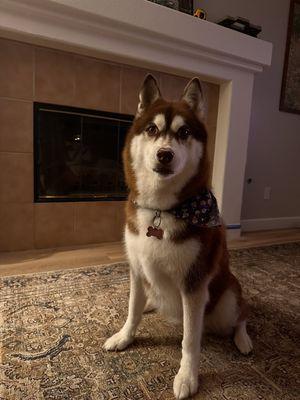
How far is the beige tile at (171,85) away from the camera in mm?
2475

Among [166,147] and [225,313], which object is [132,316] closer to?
[225,313]

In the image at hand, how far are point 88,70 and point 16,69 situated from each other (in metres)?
0.50

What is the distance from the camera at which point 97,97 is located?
224cm

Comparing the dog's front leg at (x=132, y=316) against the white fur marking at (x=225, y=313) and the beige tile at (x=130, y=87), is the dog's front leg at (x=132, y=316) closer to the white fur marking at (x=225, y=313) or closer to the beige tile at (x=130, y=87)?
the white fur marking at (x=225, y=313)

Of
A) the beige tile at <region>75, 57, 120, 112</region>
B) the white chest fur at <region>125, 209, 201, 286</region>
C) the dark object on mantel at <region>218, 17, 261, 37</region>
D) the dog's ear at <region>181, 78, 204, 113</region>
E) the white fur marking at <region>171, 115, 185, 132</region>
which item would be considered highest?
the dark object on mantel at <region>218, 17, 261, 37</region>

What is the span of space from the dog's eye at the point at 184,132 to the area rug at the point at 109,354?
787mm

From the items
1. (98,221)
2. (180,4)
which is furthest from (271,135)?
(98,221)

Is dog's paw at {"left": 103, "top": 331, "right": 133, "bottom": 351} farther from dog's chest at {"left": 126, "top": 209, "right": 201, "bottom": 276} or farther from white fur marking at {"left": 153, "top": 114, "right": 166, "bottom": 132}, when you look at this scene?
white fur marking at {"left": 153, "top": 114, "right": 166, "bottom": 132}

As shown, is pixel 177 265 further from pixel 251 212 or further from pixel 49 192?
pixel 251 212

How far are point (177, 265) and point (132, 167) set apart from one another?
0.35 m

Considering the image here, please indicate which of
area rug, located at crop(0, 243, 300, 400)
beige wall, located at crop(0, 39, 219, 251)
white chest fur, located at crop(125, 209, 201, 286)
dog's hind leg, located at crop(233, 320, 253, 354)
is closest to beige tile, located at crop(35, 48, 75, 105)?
beige wall, located at crop(0, 39, 219, 251)

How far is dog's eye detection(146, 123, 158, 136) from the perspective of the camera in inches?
37.4

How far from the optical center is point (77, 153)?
90.8 inches

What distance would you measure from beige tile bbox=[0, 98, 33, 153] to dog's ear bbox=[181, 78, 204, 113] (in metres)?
1.41
